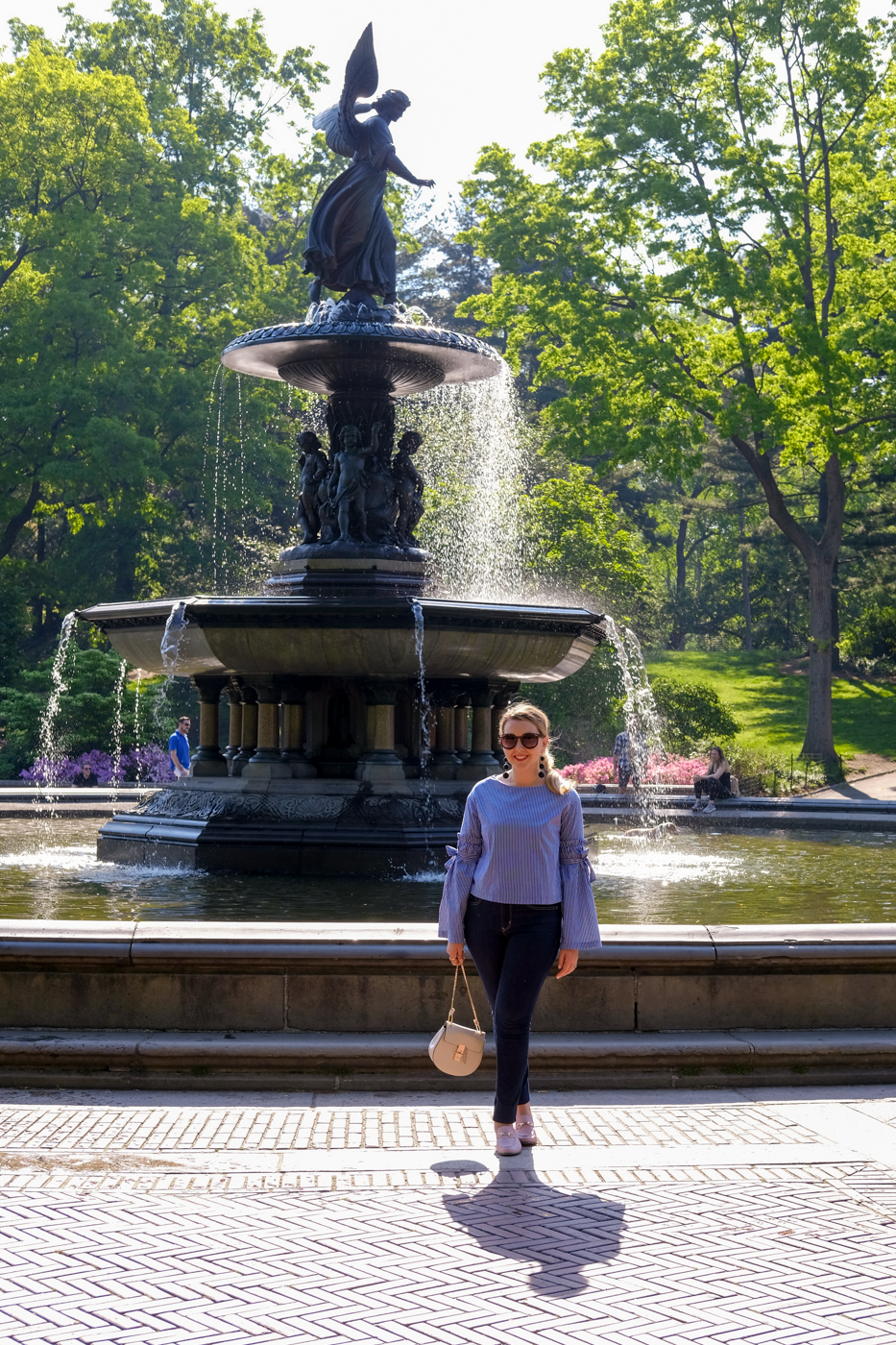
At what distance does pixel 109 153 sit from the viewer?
40.0 meters

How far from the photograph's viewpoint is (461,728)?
48.4 ft

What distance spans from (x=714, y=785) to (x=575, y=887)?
14.9 m

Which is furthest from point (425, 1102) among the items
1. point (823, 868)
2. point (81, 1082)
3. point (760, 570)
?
point (760, 570)

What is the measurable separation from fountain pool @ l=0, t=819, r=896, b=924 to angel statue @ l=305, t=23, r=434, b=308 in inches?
251

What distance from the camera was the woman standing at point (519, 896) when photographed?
5.83 meters

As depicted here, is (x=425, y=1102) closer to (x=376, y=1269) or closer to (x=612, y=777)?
(x=376, y=1269)

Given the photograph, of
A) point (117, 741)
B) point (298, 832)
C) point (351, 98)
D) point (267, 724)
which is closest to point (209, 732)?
point (267, 724)

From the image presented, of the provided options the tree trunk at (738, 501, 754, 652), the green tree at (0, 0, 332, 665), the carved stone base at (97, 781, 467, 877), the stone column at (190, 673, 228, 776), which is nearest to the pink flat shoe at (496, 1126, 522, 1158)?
the carved stone base at (97, 781, 467, 877)

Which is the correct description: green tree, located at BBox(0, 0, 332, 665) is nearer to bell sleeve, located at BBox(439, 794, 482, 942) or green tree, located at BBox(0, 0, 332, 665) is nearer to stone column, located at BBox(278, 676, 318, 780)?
stone column, located at BBox(278, 676, 318, 780)

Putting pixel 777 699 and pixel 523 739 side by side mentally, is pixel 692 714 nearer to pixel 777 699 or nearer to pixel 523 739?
pixel 777 699

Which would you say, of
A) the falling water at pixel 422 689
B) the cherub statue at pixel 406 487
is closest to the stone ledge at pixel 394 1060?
the falling water at pixel 422 689

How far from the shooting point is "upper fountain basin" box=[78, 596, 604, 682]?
12625 millimetres

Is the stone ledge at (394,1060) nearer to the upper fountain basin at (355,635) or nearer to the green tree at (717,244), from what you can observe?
the upper fountain basin at (355,635)

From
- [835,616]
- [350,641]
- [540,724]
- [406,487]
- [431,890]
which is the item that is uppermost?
[835,616]
